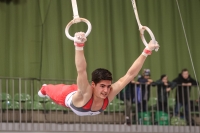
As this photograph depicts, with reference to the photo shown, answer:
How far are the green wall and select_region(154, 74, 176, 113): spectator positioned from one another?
1619mm

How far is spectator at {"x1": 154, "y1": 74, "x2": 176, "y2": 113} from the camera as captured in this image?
30.7 feet

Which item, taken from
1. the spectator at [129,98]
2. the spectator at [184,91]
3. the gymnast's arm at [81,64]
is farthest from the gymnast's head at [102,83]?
the spectator at [184,91]

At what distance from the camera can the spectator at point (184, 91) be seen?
9445 millimetres

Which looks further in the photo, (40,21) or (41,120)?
(40,21)

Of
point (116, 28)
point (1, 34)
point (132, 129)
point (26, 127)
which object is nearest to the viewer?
point (26, 127)

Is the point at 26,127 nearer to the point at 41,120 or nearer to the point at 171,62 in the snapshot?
the point at 41,120

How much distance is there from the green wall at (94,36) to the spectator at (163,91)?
→ 63.8 inches

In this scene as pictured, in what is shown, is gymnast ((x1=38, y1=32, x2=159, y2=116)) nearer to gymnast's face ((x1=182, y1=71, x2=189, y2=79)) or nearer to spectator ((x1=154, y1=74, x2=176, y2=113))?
spectator ((x1=154, y1=74, x2=176, y2=113))

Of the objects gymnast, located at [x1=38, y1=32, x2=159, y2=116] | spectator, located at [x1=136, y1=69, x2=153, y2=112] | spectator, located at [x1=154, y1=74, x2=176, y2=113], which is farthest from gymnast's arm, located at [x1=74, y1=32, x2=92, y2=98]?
spectator, located at [x1=154, y1=74, x2=176, y2=113]

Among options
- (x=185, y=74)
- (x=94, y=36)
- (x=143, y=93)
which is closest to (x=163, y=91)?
(x=143, y=93)

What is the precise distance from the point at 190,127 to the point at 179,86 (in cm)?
80

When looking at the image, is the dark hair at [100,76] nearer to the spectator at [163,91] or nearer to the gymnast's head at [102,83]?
the gymnast's head at [102,83]

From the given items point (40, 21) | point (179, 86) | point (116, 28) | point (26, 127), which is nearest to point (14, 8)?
point (40, 21)

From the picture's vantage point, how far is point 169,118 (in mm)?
9289
